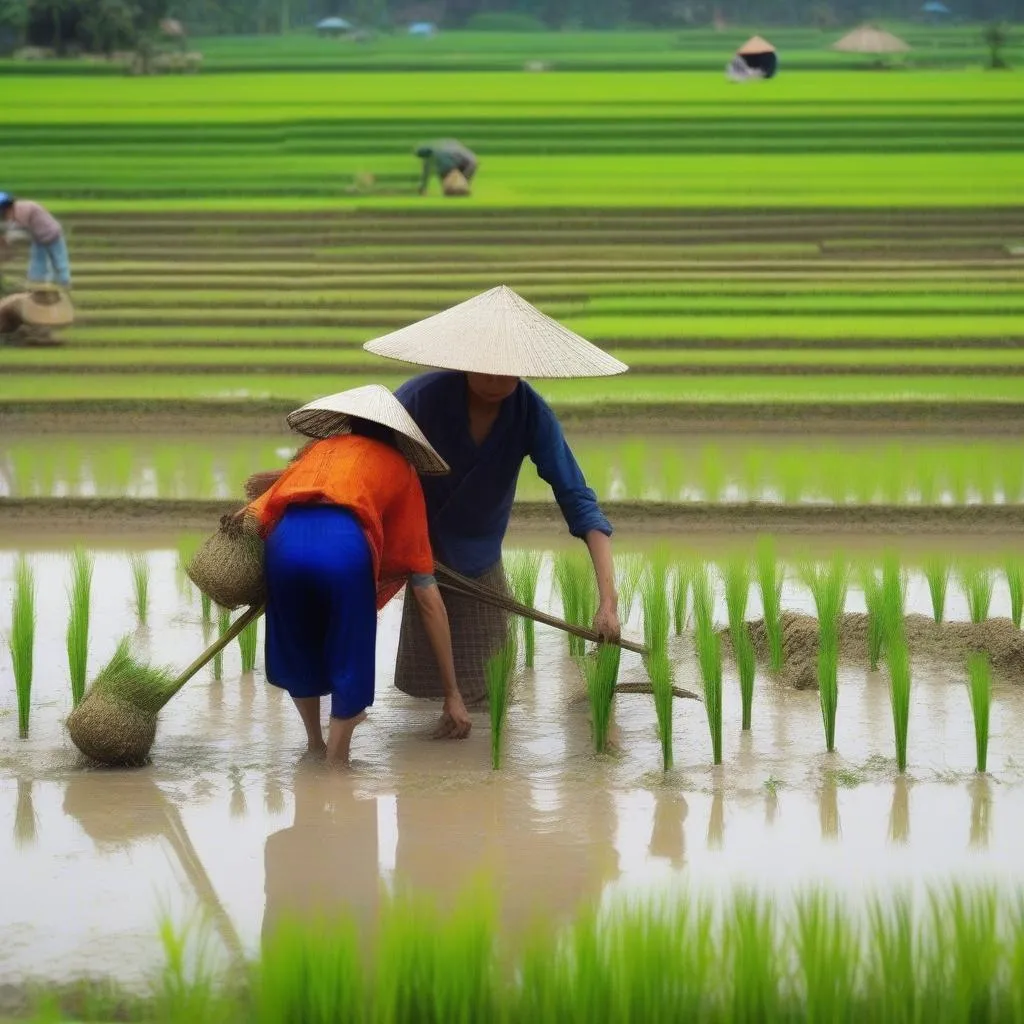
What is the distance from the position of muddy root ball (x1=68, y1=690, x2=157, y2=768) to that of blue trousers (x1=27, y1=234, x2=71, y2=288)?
7.34 m

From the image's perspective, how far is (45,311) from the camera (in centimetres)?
1083

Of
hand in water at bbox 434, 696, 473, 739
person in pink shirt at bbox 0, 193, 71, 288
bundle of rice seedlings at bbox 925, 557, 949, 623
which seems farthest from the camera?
person in pink shirt at bbox 0, 193, 71, 288

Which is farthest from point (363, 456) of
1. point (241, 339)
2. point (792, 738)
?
point (241, 339)

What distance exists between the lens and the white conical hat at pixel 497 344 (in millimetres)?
4035

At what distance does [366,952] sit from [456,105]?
2093cm

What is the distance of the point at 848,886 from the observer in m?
3.33

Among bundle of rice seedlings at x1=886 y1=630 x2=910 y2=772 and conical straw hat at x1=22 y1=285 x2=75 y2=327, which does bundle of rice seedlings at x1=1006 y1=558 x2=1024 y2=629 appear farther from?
conical straw hat at x1=22 y1=285 x2=75 y2=327

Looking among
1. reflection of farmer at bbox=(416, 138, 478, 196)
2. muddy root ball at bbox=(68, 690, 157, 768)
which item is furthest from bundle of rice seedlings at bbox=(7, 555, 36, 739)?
reflection of farmer at bbox=(416, 138, 478, 196)

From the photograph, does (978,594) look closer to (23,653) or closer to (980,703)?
(980,703)

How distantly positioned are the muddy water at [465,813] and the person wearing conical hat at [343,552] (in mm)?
200

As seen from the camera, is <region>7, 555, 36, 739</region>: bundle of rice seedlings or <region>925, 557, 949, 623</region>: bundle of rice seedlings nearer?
<region>7, 555, 36, 739</region>: bundle of rice seedlings

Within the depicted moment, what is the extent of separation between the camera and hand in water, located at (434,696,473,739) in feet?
13.7

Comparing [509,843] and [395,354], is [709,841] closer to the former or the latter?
[509,843]

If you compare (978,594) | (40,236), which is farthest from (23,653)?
(40,236)
